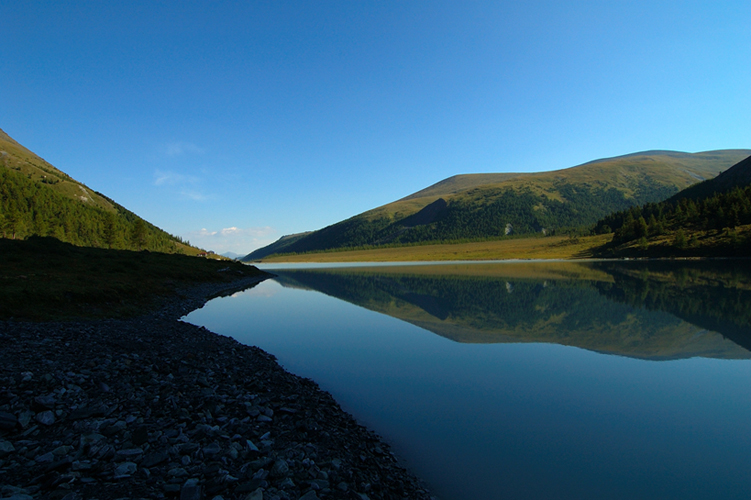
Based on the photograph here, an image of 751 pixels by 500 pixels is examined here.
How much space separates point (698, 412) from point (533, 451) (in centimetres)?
638

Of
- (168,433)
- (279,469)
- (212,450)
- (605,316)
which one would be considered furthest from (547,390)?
(605,316)

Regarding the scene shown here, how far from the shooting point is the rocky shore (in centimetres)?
585

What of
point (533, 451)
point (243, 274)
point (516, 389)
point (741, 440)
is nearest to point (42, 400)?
point (533, 451)

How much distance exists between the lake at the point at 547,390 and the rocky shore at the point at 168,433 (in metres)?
1.73

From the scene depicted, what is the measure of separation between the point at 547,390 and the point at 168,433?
12025mm

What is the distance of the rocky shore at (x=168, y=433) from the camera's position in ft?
19.2

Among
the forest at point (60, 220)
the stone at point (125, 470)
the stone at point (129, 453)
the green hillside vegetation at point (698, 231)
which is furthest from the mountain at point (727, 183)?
the forest at point (60, 220)

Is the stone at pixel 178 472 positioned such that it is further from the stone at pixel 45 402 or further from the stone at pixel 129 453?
the stone at pixel 45 402

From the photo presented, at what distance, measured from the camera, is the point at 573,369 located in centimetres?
1545

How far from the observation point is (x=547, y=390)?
13047 mm

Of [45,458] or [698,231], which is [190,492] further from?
[698,231]

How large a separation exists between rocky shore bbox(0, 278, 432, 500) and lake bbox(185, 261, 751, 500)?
1.73 meters

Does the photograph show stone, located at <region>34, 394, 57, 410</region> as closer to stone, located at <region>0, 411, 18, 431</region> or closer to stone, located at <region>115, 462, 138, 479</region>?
stone, located at <region>0, 411, 18, 431</region>

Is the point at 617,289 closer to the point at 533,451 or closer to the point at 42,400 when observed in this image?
the point at 533,451
